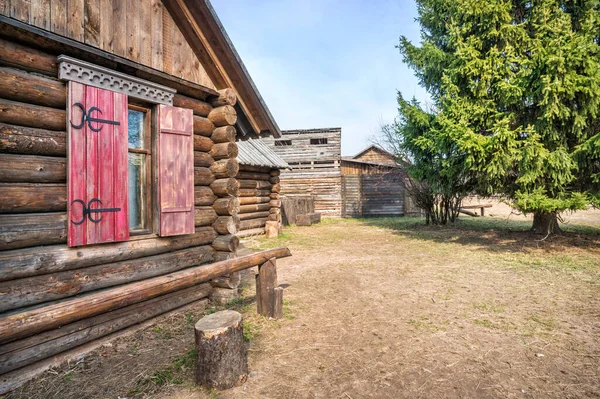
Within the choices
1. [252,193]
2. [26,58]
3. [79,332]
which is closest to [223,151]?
[26,58]

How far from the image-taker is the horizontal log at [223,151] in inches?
224

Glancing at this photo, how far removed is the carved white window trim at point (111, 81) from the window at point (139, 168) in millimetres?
250

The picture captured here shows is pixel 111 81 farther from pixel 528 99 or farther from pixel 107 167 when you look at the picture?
pixel 528 99

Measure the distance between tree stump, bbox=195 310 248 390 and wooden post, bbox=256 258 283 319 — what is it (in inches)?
68.9

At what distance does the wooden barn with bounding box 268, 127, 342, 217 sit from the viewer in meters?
22.0

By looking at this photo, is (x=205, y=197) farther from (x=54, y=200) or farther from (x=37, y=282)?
(x=37, y=282)

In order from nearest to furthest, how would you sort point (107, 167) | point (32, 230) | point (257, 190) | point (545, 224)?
point (32, 230)
point (107, 167)
point (545, 224)
point (257, 190)

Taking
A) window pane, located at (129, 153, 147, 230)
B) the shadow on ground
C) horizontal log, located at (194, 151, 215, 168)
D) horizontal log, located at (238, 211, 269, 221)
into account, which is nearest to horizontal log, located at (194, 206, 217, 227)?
horizontal log, located at (194, 151, 215, 168)

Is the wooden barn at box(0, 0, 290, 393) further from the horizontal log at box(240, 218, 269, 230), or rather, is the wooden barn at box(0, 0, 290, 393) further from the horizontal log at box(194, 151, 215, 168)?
the horizontal log at box(240, 218, 269, 230)

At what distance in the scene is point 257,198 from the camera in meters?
13.7

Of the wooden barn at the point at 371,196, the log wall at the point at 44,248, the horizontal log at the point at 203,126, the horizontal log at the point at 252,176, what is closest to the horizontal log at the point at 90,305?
the log wall at the point at 44,248

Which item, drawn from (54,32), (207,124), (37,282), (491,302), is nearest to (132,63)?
(54,32)

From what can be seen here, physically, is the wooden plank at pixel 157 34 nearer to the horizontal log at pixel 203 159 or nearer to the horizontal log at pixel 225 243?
the horizontal log at pixel 203 159

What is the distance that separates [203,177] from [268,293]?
2253 millimetres
